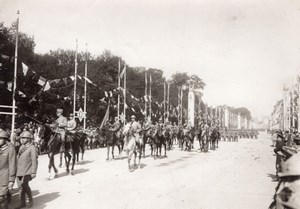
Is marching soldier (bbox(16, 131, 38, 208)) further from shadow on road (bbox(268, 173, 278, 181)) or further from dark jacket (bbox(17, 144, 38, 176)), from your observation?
shadow on road (bbox(268, 173, 278, 181))

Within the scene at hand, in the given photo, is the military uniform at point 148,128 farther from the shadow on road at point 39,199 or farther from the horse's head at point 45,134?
the shadow on road at point 39,199

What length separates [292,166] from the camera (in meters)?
4.07

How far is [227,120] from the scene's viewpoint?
409ft

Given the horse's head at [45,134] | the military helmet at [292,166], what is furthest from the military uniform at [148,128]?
the military helmet at [292,166]

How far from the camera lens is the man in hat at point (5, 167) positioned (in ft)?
22.6

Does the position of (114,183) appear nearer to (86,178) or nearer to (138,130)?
(86,178)

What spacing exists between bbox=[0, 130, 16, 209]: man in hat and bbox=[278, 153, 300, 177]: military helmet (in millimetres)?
5299

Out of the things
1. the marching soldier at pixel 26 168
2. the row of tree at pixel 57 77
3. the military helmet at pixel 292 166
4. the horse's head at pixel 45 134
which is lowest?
the marching soldier at pixel 26 168

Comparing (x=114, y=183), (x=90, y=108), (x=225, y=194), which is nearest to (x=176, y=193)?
(x=225, y=194)

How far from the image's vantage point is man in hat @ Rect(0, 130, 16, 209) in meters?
6.90

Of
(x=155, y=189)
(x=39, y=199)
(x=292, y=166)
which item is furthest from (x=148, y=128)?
(x=292, y=166)

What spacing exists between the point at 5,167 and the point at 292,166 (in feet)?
18.0

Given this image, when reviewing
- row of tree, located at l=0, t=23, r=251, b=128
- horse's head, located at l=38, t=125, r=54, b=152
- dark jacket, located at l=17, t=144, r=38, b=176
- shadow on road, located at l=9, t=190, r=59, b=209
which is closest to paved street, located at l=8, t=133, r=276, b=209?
shadow on road, located at l=9, t=190, r=59, b=209

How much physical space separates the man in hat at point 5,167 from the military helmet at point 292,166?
5.30 m
